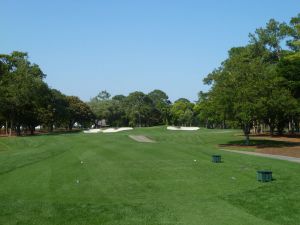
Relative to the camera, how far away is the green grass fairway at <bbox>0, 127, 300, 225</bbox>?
1201 centimetres

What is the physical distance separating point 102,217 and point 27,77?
57533 millimetres

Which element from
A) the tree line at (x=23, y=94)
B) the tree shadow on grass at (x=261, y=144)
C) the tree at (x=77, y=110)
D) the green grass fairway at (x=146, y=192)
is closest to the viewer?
the green grass fairway at (x=146, y=192)

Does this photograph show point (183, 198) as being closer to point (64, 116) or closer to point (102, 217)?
point (102, 217)

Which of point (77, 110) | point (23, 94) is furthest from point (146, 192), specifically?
point (77, 110)

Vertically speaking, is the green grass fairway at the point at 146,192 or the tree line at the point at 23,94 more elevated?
the tree line at the point at 23,94

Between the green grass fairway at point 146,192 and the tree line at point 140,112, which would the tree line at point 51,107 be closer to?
the tree line at point 140,112

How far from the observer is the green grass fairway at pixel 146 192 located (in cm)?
1201

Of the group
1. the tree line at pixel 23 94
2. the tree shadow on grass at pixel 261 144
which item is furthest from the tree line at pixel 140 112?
the tree shadow on grass at pixel 261 144

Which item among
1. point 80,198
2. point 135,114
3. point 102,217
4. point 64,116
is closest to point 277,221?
point 102,217

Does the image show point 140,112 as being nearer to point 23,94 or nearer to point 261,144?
point 23,94

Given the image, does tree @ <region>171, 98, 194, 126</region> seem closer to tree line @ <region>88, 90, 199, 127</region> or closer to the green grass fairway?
tree line @ <region>88, 90, 199, 127</region>

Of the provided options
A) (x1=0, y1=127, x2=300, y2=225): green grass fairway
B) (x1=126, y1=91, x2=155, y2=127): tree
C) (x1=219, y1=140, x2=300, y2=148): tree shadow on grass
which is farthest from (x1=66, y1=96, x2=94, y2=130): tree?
(x1=0, y1=127, x2=300, y2=225): green grass fairway

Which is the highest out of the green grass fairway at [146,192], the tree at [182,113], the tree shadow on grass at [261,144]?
the tree at [182,113]

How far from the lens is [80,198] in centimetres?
1478
